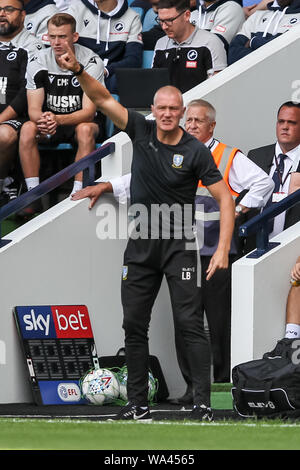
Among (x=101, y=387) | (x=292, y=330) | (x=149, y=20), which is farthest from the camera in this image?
(x=149, y=20)

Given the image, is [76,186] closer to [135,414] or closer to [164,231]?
[164,231]

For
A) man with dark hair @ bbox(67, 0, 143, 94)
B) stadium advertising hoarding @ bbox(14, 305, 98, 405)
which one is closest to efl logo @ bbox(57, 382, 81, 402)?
stadium advertising hoarding @ bbox(14, 305, 98, 405)

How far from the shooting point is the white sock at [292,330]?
30.7 feet

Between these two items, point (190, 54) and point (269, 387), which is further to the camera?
point (190, 54)

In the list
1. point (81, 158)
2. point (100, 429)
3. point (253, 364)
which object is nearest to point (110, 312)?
point (81, 158)

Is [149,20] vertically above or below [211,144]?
above

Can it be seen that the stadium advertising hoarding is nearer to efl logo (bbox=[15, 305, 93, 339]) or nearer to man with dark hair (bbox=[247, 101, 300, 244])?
efl logo (bbox=[15, 305, 93, 339])

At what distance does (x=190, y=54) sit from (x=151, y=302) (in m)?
4.14

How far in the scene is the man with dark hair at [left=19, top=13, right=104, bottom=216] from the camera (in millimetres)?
11188

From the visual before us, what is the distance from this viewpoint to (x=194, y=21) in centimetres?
1274

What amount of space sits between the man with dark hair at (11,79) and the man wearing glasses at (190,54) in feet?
4.43

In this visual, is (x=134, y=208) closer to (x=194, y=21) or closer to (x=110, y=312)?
(x=110, y=312)

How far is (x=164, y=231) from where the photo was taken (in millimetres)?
8141

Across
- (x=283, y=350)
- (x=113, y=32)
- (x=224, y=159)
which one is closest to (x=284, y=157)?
(x=224, y=159)
